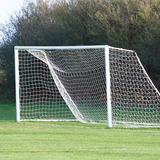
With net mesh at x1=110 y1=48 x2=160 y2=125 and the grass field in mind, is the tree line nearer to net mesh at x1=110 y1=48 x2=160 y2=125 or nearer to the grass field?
net mesh at x1=110 y1=48 x2=160 y2=125

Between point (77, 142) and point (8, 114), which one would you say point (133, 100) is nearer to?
point (8, 114)

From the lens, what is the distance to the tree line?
21.0 meters

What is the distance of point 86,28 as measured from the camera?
2312 cm


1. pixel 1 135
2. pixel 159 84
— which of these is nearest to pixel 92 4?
pixel 159 84

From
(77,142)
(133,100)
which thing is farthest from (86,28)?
(77,142)

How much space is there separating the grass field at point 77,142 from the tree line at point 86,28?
373 inches

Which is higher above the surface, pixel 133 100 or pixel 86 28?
pixel 86 28

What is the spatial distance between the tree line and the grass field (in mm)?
9474

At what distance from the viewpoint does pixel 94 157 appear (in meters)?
7.23

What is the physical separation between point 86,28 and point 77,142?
47.8 ft

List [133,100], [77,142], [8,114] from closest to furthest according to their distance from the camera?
1. [77,142]
2. [133,100]
3. [8,114]

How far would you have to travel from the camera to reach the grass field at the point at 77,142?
7.41m

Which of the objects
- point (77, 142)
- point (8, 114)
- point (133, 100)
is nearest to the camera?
point (77, 142)

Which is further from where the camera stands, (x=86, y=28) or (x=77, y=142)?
(x=86, y=28)
